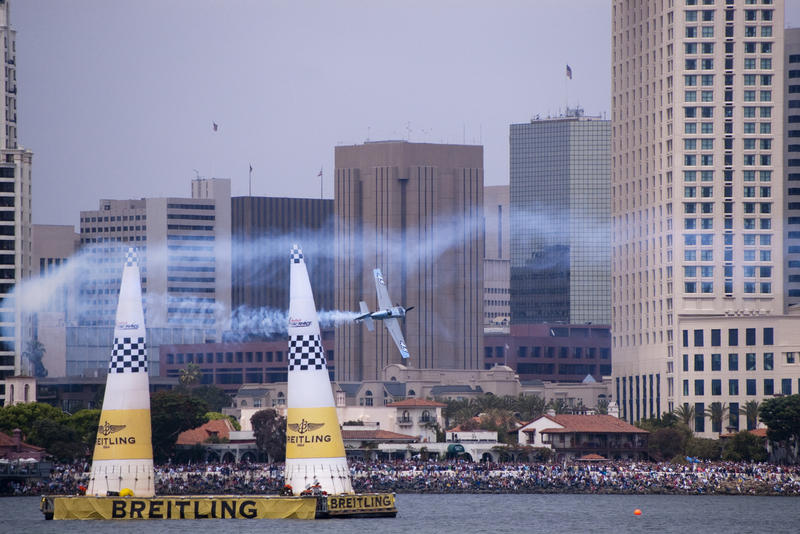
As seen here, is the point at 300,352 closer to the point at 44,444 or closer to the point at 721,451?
the point at 44,444

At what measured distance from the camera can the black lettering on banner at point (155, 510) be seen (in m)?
92.8

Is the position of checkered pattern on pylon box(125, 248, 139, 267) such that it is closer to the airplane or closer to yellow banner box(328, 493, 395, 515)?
yellow banner box(328, 493, 395, 515)

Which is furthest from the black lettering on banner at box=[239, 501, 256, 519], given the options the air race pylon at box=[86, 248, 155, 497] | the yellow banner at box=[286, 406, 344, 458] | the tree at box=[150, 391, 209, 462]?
the tree at box=[150, 391, 209, 462]

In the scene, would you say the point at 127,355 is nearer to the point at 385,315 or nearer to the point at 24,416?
the point at 385,315

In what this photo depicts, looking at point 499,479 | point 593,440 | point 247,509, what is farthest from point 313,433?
point 593,440

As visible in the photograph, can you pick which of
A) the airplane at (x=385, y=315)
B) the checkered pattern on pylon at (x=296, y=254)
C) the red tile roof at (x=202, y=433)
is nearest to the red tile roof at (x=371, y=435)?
the red tile roof at (x=202, y=433)

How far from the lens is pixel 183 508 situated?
94375 mm

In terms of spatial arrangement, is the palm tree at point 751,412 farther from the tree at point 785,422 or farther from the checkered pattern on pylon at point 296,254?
the checkered pattern on pylon at point 296,254

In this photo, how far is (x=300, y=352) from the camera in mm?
91438

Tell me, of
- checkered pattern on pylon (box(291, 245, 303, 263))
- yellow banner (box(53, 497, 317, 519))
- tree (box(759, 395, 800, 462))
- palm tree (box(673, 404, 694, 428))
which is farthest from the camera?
palm tree (box(673, 404, 694, 428))

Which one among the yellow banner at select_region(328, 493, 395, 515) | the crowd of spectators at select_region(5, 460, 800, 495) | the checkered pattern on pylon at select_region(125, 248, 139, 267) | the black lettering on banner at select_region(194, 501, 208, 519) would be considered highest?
the checkered pattern on pylon at select_region(125, 248, 139, 267)

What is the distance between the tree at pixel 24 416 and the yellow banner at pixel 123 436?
280 feet

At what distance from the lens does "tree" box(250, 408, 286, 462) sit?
7470 inches

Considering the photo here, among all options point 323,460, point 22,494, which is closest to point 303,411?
point 323,460
